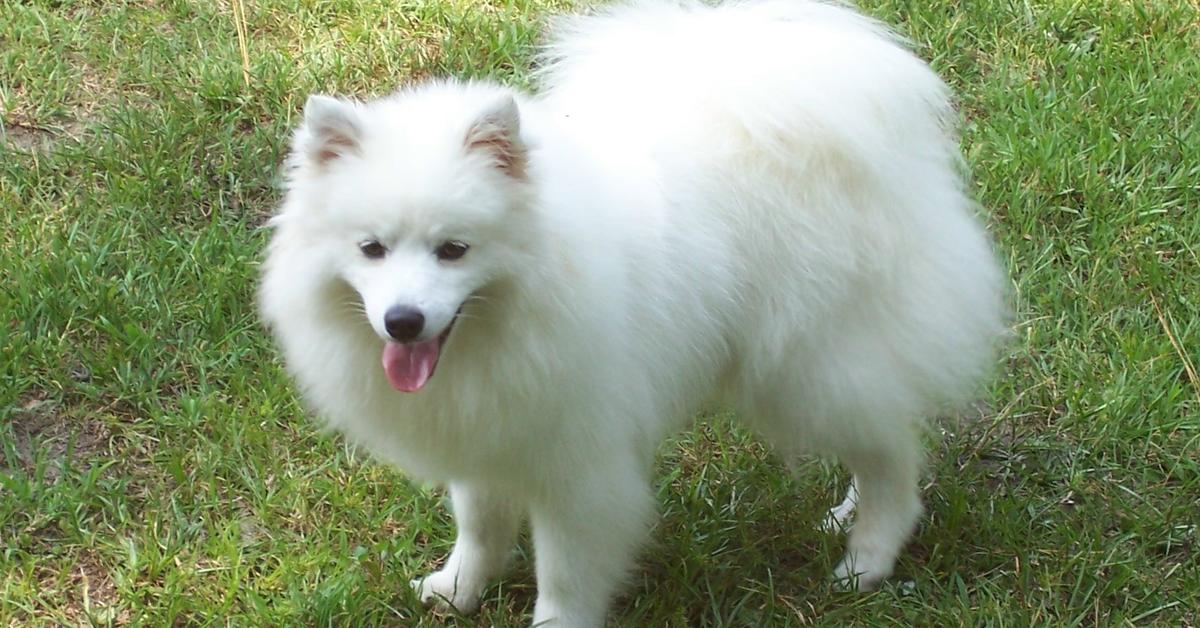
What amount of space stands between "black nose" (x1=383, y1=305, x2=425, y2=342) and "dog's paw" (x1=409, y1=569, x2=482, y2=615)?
1143 mm

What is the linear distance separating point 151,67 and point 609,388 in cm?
321

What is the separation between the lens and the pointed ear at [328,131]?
2.29m

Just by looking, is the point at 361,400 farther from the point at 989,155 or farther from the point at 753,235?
the point at 989,155

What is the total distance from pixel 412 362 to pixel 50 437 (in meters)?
1.83

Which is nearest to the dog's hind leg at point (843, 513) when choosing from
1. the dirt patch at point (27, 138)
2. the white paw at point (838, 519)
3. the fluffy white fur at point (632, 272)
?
the white paw at point (838, 519)

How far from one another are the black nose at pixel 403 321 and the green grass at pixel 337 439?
3.68ft

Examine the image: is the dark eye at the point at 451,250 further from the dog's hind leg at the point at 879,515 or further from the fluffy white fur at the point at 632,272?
the dog's hind leg at the point at 879,515

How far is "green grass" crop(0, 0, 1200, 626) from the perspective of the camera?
3.19m

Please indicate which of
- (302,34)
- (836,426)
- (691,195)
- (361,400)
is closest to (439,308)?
(361,400)

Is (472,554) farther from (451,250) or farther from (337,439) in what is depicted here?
(451,250)

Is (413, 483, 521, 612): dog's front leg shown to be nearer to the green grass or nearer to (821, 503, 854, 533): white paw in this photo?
the green grass

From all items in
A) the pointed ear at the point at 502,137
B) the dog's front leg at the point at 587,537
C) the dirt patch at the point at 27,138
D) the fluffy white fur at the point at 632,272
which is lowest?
the dirt patch at the point at 27,138

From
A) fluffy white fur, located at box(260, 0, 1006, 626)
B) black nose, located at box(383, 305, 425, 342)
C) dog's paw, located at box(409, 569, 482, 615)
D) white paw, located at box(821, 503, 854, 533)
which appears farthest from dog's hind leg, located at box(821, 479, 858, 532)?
black nose, located at box(383, 305, 425, 342)

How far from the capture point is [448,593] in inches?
125
